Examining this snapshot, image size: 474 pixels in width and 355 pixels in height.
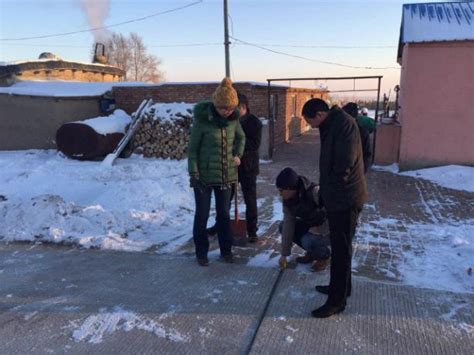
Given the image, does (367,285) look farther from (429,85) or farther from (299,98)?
(299,98)

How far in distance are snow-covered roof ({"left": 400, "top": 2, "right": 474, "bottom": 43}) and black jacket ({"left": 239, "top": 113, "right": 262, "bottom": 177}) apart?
22.4 feet

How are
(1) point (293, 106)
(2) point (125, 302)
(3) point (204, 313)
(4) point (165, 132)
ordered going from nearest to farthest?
(3) point (204, 313)
(2) point (125, 302)
(4) point (165, 132)
(1) point (293, 106)

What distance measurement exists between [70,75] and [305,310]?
1923 cm

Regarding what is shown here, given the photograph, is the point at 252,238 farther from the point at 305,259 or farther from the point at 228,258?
the point at 305,259

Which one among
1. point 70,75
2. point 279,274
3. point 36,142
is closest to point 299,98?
point 70,75

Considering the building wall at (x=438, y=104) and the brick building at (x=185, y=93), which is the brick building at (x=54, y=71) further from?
the building wall at (x=438, y=104)

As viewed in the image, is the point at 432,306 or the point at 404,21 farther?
the point at 404,21

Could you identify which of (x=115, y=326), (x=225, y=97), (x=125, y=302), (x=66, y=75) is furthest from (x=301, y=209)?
(x=66, y=75)

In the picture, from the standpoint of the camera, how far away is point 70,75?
787 inches

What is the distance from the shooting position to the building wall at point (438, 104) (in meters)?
10.0

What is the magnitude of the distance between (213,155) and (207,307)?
4.82 ft

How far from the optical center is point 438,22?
34.7ft

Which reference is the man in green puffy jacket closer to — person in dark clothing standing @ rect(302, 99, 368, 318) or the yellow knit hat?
the yellow knit hat

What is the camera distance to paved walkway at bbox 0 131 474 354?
3.06 metres
